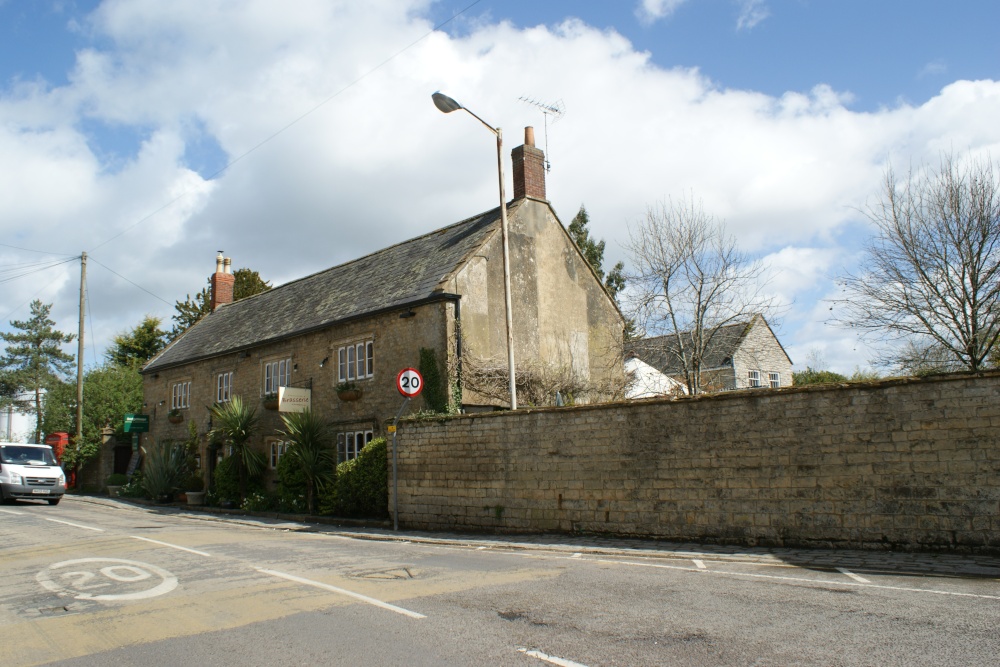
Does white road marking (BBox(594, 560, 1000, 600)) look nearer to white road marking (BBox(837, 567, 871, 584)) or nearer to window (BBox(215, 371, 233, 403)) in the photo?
white road marking (BBox(837, 567, 871, 584))

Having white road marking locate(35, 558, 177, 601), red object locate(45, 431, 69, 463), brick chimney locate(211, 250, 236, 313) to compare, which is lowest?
white road marking locate(35, 558, 177, 601)

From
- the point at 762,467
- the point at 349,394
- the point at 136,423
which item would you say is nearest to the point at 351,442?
the point at 349,394

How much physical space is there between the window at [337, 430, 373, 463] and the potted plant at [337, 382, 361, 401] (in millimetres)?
1041

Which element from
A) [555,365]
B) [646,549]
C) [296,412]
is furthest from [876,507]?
[296,412]

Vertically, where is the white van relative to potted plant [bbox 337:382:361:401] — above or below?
below

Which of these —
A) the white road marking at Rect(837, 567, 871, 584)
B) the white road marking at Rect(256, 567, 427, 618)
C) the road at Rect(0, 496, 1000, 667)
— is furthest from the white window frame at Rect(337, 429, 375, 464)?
the white road marking at Rect(837, 567, 871, 584)

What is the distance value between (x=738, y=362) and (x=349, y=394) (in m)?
25.9

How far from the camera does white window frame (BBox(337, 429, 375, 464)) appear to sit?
66.6 feet

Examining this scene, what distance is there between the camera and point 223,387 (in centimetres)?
2706

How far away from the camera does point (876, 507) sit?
1035cm

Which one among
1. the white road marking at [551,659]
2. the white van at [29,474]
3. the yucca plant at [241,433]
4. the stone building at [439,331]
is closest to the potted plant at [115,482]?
the stone building at [439,331]

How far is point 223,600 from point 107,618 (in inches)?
44.8

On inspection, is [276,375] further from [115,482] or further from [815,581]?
A: [815,581]

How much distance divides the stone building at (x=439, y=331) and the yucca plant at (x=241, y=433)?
775 millimetres
